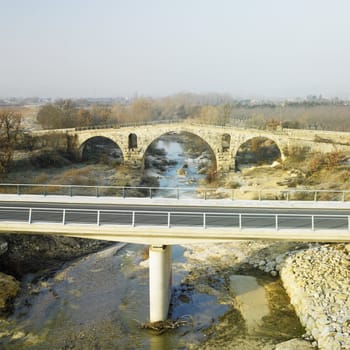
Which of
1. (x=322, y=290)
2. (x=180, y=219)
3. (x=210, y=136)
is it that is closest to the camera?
(x=180, y=219)

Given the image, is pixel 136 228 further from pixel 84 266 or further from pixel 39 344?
pixel 84 266

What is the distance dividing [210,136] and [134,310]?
118 ft

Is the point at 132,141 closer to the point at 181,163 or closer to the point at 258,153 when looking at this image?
the point at 181,163

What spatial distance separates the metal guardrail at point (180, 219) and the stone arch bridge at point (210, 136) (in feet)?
Result: 106

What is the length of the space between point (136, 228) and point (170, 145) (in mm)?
65258

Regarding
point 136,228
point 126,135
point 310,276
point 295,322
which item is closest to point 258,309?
point 295,322

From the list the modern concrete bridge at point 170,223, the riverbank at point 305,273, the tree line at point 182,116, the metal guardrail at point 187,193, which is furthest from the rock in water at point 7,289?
the tree line at point 182,116

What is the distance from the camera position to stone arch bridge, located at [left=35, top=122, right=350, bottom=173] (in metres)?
50.5

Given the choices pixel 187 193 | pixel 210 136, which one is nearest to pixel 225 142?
pixel 210 136

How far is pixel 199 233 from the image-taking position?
17.4 metres

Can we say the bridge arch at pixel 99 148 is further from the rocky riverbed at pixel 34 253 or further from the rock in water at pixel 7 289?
the rock in water at pixel 7 289

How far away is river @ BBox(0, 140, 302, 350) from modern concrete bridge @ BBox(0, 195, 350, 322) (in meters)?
1.56

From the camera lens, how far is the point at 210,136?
178 ft

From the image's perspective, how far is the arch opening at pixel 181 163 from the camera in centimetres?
5009
